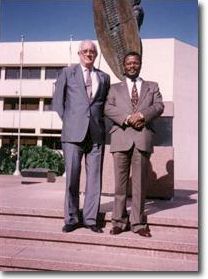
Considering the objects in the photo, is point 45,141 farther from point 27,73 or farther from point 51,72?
point 27,73

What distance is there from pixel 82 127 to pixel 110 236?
2.99ft

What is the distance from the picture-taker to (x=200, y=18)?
3.65 metres

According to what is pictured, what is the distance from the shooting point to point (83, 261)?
3.10 metres

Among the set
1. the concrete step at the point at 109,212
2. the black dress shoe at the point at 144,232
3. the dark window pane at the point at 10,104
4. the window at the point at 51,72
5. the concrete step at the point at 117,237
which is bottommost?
the concrete step at the point at 117,237

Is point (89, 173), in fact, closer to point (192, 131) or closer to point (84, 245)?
point (84, 245)

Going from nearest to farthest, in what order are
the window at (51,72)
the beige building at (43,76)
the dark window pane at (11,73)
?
the beige building at (43,76)
the window at (51,72)
the dark window pane at (11,73)

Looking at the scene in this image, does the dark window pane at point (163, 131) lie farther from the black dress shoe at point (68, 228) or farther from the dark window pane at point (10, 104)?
the dark window pane at point (10, 104)

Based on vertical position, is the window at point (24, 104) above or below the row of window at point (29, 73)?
below

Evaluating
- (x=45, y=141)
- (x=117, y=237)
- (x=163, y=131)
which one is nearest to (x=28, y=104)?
(x=45, y=141)

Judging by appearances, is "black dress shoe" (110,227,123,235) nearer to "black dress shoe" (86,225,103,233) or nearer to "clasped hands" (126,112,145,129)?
"black dress shoe" (86,225,103,233)

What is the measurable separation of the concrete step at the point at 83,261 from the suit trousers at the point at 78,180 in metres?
0.28

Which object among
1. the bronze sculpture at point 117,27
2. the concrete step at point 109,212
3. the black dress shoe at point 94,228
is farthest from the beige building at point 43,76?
the black dress shoe at point 94,228

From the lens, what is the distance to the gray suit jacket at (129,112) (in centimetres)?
332

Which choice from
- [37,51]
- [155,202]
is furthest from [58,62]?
[155,202]
